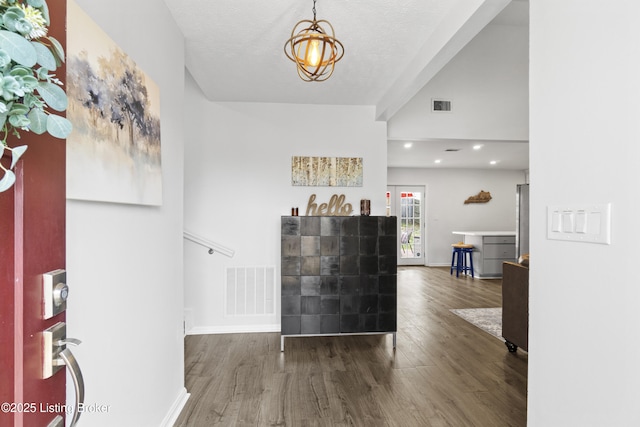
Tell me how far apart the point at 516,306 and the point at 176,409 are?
2854mm

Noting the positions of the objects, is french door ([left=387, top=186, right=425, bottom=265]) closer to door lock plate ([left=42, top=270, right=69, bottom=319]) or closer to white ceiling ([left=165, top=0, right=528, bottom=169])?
white ceiling ([left=165, top=0, right=528, bottom=169])

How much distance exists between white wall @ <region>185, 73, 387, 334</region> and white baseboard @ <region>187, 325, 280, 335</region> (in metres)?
0.01

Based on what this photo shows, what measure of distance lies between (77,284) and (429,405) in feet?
7.01

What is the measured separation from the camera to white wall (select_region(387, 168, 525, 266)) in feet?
26.9

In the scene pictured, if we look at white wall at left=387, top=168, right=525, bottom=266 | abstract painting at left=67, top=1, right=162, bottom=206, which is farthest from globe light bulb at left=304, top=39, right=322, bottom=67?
white wall at left=387, top=168, right=525, bottom=266

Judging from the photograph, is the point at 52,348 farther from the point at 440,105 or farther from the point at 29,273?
the point at 440,105

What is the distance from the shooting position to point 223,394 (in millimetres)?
2318

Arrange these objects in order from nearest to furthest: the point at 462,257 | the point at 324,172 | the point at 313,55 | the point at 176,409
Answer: the point at 313,55 < the point at 176,409 < the point at 324,172 < the point at 462,257

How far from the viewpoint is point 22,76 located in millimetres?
477
